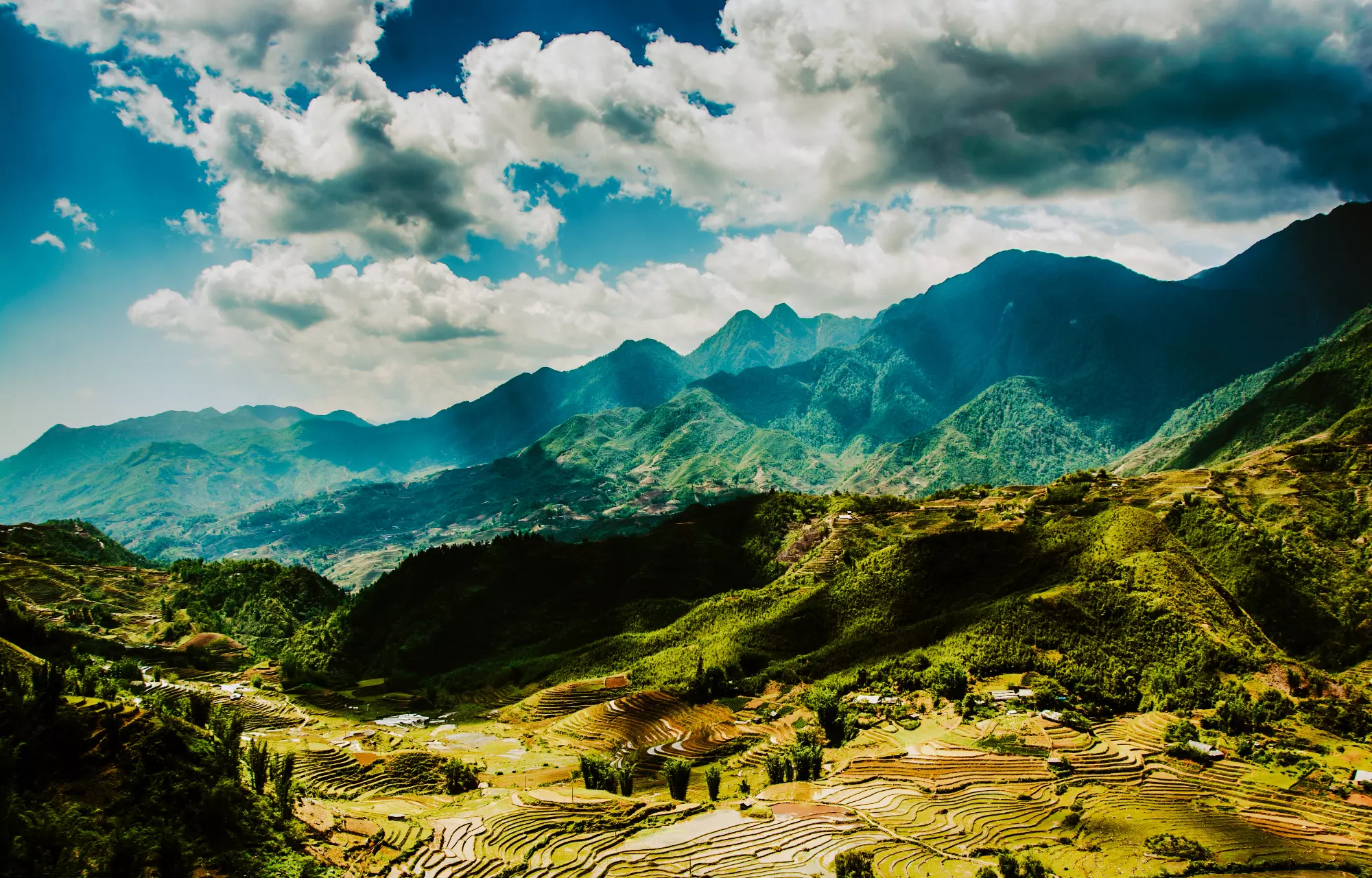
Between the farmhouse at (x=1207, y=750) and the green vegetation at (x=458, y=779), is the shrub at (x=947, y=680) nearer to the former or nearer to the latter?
the farmhouse at (x=1207, y=750)

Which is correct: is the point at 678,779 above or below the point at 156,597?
below

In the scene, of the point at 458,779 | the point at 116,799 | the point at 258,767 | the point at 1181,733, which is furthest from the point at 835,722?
the point at 116,799

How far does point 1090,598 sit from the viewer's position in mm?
74062

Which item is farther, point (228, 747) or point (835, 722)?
point (835, 722)

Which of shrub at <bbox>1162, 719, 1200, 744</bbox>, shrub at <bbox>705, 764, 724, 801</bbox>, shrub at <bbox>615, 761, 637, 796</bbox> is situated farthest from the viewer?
shrub at <bbox>615, 761, 637, 796</bbox>

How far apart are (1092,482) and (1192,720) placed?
3716 inches

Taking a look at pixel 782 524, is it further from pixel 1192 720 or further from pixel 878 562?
pixel 1192 720

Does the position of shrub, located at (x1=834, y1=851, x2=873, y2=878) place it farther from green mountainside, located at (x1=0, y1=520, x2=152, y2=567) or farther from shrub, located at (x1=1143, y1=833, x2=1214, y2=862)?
green mountainside, located at (x1=0, y1=520, x2=152, y2=567)

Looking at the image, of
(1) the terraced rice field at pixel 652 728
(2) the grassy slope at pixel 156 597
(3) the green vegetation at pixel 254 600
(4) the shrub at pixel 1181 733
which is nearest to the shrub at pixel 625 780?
(1) the terraced rice field at pixel 652 728

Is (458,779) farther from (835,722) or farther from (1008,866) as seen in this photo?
(1008,866)

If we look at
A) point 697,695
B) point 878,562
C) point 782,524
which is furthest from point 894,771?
point 782,524

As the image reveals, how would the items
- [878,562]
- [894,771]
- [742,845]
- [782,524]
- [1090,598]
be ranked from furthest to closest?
1. [782,524]
2. [878,562]
3. [1090,598]
4. [894,771]
5. [742,845]

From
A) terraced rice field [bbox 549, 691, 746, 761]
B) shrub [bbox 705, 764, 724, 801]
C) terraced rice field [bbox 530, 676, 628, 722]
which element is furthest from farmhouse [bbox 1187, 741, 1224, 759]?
terraced rice field [bbox 530, 676, 628, 722]

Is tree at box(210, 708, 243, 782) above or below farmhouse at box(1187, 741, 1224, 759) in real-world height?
above
